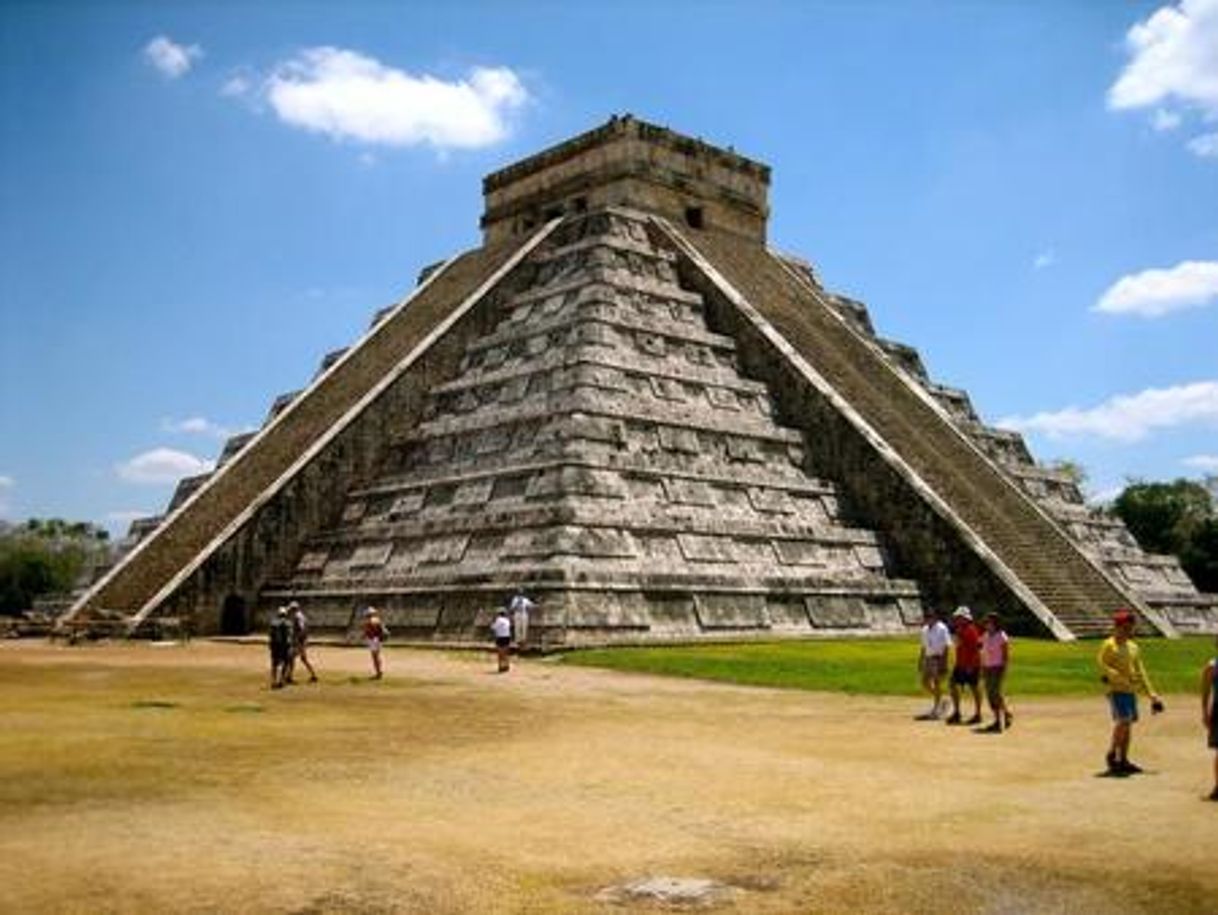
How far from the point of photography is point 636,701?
611 inches

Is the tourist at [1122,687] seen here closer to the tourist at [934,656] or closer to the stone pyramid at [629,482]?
the tourist at [934,656]

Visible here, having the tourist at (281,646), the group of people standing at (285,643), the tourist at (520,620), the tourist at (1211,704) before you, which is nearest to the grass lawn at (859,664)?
the tourist at (520,620)

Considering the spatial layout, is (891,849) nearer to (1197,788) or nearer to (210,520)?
(1197,788)

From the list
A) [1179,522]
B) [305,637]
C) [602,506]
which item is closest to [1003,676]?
[305,637]

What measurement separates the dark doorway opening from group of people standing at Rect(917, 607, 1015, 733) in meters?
16.7

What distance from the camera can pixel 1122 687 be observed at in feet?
34.9

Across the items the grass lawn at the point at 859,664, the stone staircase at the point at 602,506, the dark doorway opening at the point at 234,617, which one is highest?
the stone staircase at the point at 602,506

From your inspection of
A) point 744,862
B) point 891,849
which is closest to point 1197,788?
point 891,849

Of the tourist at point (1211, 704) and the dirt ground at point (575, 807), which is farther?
the tourist at point (1211, 704)

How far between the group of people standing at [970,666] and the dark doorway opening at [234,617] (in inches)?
656

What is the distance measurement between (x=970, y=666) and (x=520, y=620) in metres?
8.60

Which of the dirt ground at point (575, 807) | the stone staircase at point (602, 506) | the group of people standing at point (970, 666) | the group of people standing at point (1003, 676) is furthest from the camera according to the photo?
the stone staircase at point (602, 506)

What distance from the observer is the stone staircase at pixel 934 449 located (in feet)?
87.6

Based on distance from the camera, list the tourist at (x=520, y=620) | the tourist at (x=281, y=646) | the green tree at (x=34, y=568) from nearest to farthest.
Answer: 1. the tourist at (x=281, y=646)
2. the tourist at (x=520, y=620)
3. the green tree at (x=34, y=568)
